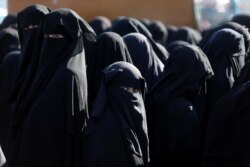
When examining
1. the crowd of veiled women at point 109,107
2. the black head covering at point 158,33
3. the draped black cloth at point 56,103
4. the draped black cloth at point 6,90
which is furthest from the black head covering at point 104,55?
the black head covering at point 158,33

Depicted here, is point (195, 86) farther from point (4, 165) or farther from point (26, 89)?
point (4, 165)

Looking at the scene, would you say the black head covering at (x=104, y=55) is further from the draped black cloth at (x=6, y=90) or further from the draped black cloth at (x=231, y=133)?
the draped black cloth at (x=231, y=133)

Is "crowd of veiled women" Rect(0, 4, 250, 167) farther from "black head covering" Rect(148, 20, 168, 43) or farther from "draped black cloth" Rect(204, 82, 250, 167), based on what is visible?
"black head covering" Rect(148, 20, 168, 43)

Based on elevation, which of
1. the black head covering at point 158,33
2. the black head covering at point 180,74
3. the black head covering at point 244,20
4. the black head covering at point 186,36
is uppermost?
the black head covering at point 180,74

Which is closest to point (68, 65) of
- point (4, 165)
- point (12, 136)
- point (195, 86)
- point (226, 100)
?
point (12, 136)

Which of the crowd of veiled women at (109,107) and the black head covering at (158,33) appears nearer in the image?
the crowd of veiled women at (109,107)

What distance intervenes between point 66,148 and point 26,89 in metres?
0.56

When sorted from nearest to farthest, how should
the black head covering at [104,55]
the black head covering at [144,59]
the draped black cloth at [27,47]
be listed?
the draped black cloth at [27,47] → the black head covering at [104,55] → the black head covering at [144,59]

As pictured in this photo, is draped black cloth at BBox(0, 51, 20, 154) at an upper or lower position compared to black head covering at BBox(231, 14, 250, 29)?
upper

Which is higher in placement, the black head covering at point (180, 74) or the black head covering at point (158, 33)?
the black head covering at point (180, 74)

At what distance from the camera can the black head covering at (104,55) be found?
4.60 m

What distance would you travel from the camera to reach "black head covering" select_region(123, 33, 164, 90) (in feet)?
16.6

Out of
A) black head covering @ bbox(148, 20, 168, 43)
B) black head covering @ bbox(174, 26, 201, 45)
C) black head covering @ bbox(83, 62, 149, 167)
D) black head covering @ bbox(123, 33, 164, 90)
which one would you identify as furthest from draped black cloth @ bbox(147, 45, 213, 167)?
black head covering @ bbox(174, 26, 201, 45)

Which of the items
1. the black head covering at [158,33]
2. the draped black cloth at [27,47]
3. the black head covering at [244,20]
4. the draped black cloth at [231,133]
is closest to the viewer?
the draped black cloth at [231,133]
